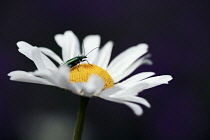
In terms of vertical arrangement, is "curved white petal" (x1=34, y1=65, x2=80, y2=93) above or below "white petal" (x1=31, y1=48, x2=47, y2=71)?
below

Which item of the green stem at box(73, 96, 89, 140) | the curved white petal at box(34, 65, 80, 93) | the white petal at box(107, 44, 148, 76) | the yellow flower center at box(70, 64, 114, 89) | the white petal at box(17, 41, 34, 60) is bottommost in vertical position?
the green stem at box(73, 96, 89, 140)

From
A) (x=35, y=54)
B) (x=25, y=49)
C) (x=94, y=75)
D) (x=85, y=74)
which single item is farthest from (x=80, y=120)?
(x=25, y=49)

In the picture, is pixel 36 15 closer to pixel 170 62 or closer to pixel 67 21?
pixel 67 21

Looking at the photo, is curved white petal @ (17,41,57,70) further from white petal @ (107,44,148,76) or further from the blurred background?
the blurred background

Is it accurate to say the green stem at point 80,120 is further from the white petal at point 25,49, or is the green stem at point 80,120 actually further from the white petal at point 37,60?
the white petal at point 25,49

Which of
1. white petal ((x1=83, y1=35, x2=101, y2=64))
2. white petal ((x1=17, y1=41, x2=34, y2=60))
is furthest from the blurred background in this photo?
white petal ((x1=17, y1=41, x2=34, y2=60))

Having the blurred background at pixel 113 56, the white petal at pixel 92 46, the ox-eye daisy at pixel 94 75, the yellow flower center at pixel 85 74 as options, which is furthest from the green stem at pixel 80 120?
the blurred background at pixel 113 56

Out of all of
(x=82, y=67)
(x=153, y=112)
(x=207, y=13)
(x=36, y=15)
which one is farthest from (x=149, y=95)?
(x=82, y=67)

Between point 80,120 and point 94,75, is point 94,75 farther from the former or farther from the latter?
point 80,120
